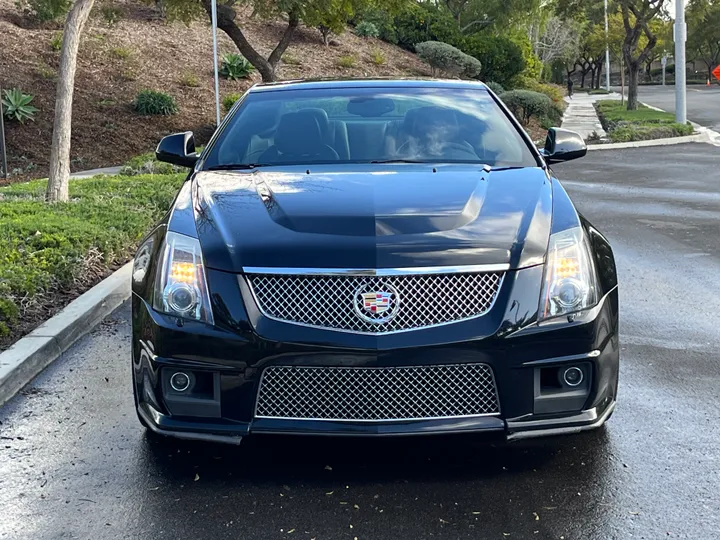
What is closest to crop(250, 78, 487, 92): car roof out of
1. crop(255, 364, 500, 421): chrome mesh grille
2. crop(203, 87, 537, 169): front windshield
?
crop(203, 87, 537, 169): front windshield

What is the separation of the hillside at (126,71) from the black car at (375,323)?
1185cm

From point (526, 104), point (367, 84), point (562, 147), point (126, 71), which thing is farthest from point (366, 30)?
point (562, 147)

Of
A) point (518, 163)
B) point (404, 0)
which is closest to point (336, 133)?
point (518, 163)

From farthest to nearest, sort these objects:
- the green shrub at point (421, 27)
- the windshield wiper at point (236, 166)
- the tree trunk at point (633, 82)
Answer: the green shrub at point (421, 27) < the tree trunk at point (633, 82) < the windshield wiper at point (236, 166)

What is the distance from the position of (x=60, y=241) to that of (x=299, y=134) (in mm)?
3107

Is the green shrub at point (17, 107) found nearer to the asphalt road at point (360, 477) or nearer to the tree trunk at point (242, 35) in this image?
the tree trunk at point (242, 35)

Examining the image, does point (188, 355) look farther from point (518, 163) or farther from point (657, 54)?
point (657, 54)

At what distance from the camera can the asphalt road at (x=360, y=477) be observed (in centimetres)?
317

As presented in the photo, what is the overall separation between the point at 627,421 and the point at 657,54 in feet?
289

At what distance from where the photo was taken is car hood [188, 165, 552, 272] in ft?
10.8

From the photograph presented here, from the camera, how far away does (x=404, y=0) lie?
19.3m

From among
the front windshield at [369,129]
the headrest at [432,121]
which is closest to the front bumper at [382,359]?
the front windshield at [369,129]

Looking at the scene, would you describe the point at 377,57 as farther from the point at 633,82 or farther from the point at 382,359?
the point at 382,359

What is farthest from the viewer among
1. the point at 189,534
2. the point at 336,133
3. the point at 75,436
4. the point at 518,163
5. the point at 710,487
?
the point at 336,133
